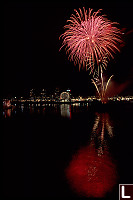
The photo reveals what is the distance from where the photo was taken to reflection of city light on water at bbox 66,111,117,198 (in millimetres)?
3613

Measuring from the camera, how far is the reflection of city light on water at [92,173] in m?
→ 3.61

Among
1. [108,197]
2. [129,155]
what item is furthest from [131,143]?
[108,197]

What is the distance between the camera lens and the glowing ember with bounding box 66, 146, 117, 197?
361cm

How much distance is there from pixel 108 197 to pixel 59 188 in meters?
1.07

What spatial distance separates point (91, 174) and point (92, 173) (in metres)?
0.07

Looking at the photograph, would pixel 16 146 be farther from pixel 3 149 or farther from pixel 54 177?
pixel 54 177

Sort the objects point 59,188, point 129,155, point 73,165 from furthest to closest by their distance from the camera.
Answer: point 129,155, point 73,165, point 59,188

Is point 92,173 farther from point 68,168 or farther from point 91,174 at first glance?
point 68,168

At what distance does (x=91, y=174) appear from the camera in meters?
4.26

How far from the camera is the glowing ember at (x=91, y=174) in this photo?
3.61 metres

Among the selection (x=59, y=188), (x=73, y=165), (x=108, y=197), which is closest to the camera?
(x=108, y=197)

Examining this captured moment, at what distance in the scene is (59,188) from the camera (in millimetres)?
3676

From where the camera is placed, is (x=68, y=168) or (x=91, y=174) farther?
(x=68, y=168)

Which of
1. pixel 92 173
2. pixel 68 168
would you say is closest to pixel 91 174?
pixel 92 173
